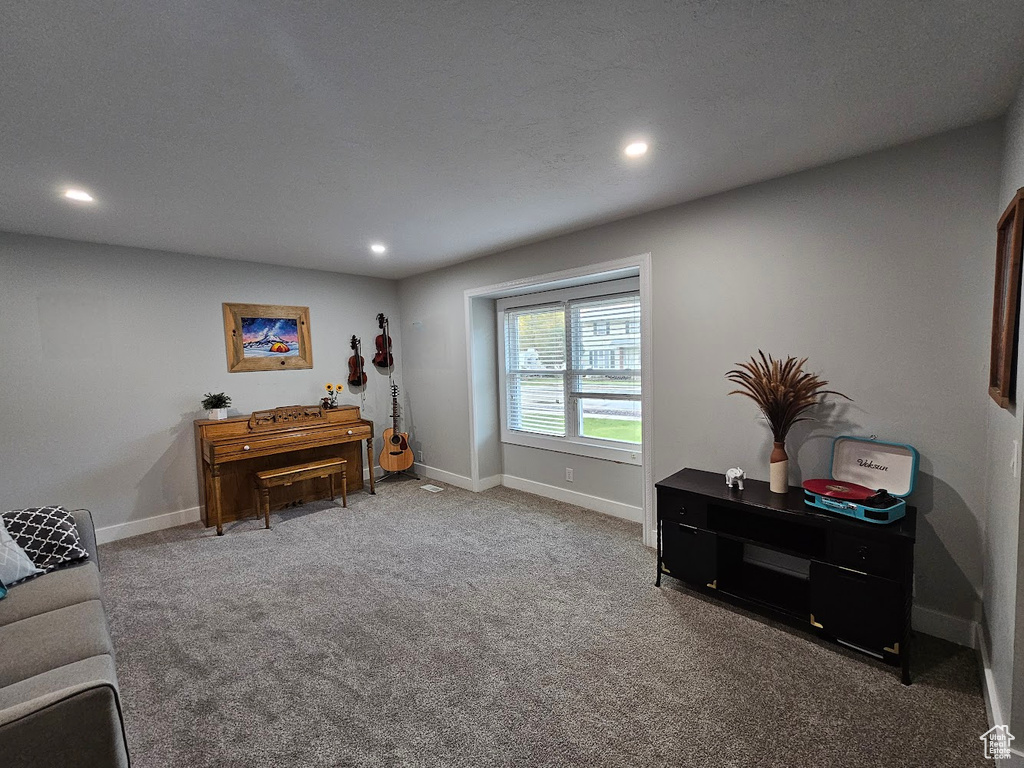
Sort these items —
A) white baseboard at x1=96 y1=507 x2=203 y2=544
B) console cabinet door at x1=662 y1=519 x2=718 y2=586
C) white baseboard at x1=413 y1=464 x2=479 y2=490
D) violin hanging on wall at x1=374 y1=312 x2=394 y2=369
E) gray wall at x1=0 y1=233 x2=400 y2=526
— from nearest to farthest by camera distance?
console cabinet door at x1=662 y1=519 x2=718 y2=586 < gray wall at x1=0 y1=233 x2=400 y2=526 < white baseboard at x1=96 y1=507 x2=203 y2=544 < white baseboard at x1=413 y1=464 x2=479 y2=490 < violin hanging on wall at x1=374 y1=312 x2=394 y2=369

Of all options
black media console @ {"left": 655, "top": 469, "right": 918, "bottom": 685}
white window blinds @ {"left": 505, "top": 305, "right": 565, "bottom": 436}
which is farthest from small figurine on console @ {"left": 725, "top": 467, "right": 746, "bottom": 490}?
white window blinds @ {"left": 505, "top": 305, "right": 565, "bottom": 436}

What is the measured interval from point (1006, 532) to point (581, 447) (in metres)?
2.81

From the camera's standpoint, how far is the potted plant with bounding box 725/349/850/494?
94.6 inches

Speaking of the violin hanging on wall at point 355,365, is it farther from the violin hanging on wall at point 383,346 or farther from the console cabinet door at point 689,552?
the console cabinet door at point 689,552

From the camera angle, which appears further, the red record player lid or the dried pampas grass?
the dried pampas grass

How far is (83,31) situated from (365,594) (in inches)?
108

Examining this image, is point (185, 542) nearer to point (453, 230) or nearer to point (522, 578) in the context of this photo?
point (522, 578)

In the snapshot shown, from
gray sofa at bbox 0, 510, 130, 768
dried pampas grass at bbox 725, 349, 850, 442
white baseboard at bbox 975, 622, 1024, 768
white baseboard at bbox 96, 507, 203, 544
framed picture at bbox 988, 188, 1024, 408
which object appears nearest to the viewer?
gray sofa at bbox 0, 510, 130, 768

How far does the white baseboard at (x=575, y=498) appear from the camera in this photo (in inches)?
151

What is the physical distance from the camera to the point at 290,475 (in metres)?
4.08

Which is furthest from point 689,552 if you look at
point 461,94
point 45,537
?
point 45,537

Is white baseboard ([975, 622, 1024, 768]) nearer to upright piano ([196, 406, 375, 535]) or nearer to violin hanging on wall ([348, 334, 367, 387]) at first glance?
upright piano ([196, 406, 375, 535])

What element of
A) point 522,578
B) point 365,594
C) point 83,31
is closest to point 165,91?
point 83,31

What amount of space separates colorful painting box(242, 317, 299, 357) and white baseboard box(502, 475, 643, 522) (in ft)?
8.65
